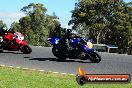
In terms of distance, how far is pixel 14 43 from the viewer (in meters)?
21.9

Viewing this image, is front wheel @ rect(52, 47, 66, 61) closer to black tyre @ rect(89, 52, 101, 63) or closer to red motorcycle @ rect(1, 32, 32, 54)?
black tyre @ rect(89, 52, 101, 63)

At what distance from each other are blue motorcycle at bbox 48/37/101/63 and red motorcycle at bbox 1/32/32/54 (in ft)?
9.27

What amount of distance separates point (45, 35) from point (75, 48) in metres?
79.9

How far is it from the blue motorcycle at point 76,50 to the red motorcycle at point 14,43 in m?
2.82

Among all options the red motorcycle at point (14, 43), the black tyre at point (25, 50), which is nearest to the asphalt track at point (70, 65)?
the black tyre at point (25, 50)

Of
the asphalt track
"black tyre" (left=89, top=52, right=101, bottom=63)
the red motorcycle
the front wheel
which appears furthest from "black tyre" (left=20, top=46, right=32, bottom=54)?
"black tyre" (left=89, top=52, right=101, bottom=63)

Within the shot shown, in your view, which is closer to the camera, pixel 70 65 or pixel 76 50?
pixel 70 65

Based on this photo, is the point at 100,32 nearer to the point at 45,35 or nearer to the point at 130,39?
the point at 130,39

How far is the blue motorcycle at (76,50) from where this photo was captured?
58.9ft

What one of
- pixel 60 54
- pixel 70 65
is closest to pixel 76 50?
pixel 60 54

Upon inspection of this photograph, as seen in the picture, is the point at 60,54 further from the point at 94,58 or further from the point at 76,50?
the point at 94,58

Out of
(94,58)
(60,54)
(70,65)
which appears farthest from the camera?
(60,54)

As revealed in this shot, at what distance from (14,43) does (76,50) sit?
15.6 feet

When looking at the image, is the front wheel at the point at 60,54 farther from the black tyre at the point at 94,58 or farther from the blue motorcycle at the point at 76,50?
the black tyre at the point at 94,58
